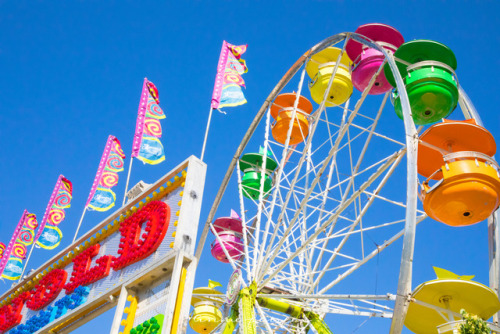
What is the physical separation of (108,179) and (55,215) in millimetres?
2624

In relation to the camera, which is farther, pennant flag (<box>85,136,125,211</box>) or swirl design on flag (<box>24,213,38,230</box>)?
swirl design on flag (<box>24,213,38,230</box>)

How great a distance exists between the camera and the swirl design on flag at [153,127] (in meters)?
12.7

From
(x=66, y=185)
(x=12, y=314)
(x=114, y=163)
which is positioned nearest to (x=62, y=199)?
(x=66, y=185)

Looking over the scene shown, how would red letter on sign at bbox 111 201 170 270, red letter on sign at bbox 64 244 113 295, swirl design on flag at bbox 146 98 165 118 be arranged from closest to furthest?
1. red letter on sign at bbox 111 201 170 270
2. red letter on sign at bbox 64 244 113 295
3. swirl design on flag at bbox 146 98 165 118

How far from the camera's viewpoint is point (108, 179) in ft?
45.9

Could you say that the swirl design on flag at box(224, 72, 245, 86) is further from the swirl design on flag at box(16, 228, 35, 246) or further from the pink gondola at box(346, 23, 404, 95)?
the swirl design on flag at box(16, 228, 35, 246)

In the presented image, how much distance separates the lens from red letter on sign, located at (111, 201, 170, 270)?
7625mm

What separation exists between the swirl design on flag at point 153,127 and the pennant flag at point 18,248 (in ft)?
20.8

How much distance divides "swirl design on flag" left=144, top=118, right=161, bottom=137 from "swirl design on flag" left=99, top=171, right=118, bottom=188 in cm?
204

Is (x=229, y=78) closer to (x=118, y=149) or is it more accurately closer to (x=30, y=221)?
(x=118, y=149)

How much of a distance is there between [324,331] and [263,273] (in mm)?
1765

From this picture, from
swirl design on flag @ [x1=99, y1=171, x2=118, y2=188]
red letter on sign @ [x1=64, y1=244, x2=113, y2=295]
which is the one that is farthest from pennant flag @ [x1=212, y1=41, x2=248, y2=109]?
red letter on sign @ [x1=64, y1=244, x2=113, y2=295]

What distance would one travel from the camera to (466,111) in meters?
10.6

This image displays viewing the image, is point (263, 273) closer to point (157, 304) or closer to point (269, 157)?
point (269, 157)
